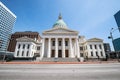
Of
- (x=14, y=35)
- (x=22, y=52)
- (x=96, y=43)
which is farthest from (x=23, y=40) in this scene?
(x=96, y=43)

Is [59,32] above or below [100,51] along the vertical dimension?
above

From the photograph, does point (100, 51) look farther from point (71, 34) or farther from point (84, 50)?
point (71, 34)

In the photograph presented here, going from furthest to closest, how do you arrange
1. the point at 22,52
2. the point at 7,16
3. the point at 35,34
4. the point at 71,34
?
the point at 7,16 < the point at 35,34 < the point at 22,52 < the point at 71,34

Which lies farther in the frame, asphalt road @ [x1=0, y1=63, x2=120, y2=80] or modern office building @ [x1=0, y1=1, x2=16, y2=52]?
modern office building @ [x1=0, y1=1, x2=16, y2=52]

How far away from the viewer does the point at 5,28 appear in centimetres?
8981

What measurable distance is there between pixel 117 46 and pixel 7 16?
13462 centimetres

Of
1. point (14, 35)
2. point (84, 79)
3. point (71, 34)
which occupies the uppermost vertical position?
point (14, 35)

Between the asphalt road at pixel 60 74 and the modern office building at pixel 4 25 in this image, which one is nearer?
the asphalt road at pixel 60 74

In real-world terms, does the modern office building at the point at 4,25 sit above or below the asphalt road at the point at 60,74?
above

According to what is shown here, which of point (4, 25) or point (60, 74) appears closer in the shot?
point (60, 74)

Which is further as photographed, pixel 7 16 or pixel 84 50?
pixel 7 16

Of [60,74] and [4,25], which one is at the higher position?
[4,25]

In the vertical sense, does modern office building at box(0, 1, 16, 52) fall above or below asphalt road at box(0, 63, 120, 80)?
above

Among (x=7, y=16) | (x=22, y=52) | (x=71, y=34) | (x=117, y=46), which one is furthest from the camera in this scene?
(x=7, y=16)
